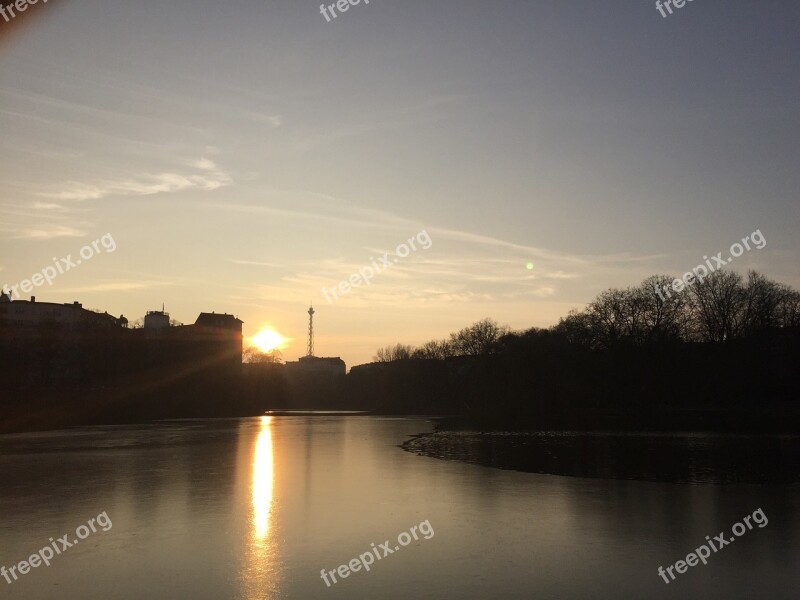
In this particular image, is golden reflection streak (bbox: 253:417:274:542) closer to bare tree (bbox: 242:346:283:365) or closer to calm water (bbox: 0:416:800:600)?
calm water (bbox: 0:416:800:600)

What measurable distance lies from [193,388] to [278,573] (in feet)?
287

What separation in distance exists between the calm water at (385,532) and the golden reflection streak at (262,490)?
8cm

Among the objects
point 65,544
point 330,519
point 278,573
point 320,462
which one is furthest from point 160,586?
point 320,462

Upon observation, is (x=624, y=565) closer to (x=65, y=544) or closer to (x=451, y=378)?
(x=65, y=544)

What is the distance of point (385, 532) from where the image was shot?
13742 mm

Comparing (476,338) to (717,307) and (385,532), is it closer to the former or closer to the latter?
(717,307)

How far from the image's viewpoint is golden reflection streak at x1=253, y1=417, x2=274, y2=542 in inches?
556

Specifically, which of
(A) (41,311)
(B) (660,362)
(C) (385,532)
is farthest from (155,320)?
(C) (385,532)

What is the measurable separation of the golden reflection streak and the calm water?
0.27ft

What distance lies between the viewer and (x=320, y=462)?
26.7 m

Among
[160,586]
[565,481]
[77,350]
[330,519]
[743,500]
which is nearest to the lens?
[160,586]

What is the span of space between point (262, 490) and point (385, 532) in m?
6.43

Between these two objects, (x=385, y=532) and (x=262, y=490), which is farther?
(x=262, y=490)

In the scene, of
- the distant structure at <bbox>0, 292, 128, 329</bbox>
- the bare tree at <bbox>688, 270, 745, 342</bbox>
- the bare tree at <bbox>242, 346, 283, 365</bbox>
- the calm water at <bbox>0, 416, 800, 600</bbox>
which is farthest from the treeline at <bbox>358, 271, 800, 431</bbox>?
the distant structure at <bbox>0, 292, 128, 329</bbox>
